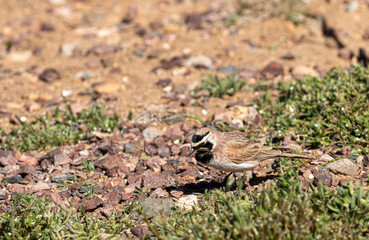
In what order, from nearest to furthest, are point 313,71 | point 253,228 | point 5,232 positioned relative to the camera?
point 253,228
point 5,232
point 313,71

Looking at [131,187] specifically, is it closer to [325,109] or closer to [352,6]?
[325,109]

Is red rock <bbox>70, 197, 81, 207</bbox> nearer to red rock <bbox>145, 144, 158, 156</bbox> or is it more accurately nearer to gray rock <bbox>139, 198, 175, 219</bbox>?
gray rock <bbox>139, 198, 175, 219</bbox>

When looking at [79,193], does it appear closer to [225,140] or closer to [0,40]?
[225,140]

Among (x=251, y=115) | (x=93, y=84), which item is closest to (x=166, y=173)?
(x=251, y=115)

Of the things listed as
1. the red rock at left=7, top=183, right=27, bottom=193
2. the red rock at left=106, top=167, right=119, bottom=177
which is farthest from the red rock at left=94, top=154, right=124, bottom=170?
the red rock at left=7, top=183, right=27, bottom=193

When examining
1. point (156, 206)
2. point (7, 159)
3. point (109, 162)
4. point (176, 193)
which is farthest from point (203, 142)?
point (7, 159)

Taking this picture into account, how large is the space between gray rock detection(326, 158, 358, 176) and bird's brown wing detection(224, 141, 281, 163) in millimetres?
846

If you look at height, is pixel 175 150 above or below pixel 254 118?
below

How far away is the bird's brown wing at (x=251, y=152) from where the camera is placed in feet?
19.7

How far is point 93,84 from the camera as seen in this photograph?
991cm

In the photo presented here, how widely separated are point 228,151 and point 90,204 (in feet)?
6.41

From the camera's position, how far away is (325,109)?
24.5 ft

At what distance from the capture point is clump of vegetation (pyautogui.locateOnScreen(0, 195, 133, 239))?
5.30m

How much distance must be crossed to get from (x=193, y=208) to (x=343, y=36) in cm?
734
